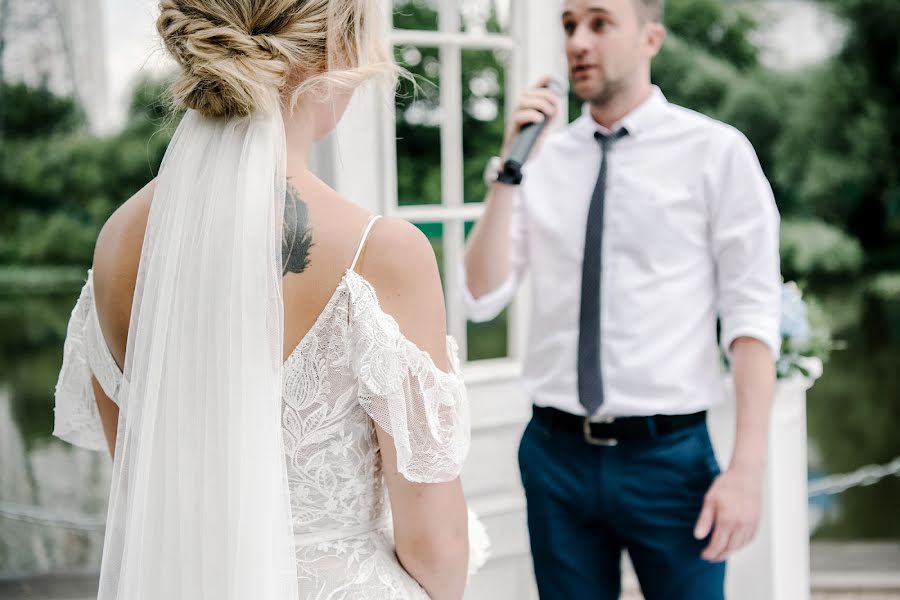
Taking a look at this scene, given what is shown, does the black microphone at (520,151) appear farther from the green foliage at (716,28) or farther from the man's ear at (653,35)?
the green foliage at (716,28)

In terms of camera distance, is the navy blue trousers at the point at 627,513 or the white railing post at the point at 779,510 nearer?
the navy blue trousers at the point at 627,513

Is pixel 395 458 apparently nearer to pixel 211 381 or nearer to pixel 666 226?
pixel 211 381

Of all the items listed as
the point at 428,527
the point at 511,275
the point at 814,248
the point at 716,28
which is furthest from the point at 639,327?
the point at 716,28

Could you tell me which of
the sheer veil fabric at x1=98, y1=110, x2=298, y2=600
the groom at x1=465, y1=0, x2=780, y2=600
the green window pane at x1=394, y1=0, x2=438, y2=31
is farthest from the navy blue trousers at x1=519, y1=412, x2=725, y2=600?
the green window pane at x1=394, y1=0, x2=438, y2=31

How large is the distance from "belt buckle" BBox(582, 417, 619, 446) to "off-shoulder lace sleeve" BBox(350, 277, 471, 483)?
27.8 inches

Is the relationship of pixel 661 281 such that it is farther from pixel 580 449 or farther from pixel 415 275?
pixel 415 275

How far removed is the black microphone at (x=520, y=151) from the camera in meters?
1.61

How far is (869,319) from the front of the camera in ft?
41.5

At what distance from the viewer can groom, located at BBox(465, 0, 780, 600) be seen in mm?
1583

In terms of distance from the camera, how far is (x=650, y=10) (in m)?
1.73

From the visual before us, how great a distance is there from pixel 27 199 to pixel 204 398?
11.7 m

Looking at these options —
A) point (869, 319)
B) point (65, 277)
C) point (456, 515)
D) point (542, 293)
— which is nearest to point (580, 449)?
point (542, 293)

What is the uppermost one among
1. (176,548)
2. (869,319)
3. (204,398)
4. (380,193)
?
(380,193)

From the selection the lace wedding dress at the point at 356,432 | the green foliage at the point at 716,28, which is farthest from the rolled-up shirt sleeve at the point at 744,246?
the green foliage at the point at 716,28
